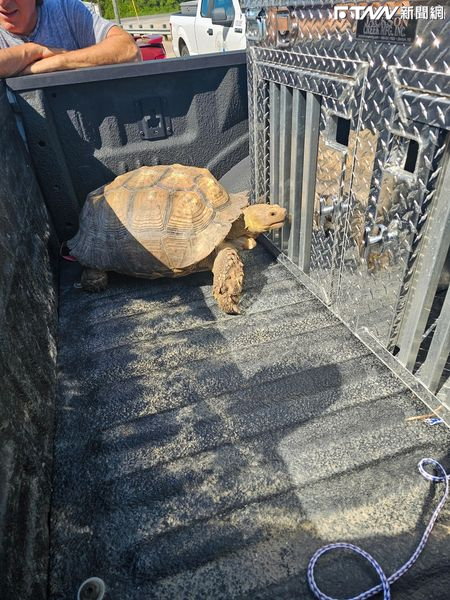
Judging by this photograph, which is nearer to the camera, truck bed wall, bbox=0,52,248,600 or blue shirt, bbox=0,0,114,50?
truck bed wall, bbox=0,52,248,600

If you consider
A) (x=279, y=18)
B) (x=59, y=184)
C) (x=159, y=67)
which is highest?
(x=279, y=18)

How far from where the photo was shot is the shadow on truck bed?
5.04 ft

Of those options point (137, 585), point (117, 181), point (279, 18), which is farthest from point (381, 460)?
point (117, 181)

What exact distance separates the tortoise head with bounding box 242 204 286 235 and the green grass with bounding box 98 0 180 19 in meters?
44.6

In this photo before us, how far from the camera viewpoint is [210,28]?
8.90 metres

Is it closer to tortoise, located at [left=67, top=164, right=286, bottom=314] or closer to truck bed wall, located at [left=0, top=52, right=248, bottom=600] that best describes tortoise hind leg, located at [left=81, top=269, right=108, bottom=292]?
tortoise, located at [left=67, top=164, right=286, bottom=314]

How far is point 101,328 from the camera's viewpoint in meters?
2.89

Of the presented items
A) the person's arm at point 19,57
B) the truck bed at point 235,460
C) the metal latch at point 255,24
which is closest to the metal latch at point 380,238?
the truck bed at point 235,460

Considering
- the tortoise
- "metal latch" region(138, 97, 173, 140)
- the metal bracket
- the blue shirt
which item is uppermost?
the blue shirt

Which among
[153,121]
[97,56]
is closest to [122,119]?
[153,121]

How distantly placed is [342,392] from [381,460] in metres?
0.43

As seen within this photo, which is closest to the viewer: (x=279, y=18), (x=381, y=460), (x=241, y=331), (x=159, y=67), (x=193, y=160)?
(x=381, y=460)

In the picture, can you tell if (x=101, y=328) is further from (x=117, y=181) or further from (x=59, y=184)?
(x=59, y=184)

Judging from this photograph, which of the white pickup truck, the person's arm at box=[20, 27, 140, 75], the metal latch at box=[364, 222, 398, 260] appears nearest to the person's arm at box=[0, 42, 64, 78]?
the person's arm at box=[20, 27, 140, 75]
